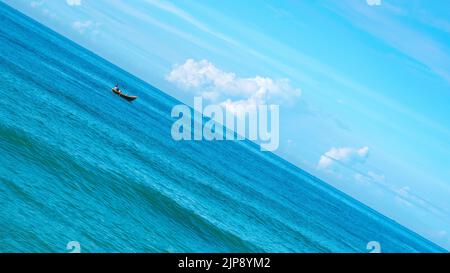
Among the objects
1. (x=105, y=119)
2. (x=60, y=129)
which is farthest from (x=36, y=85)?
(x=60, y=129)

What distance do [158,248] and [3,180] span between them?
10308mm

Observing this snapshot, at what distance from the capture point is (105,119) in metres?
68.7

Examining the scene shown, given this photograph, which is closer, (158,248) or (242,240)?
(158,248)

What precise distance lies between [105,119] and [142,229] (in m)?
43.1

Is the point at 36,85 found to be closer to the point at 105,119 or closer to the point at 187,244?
the point at 105,119
